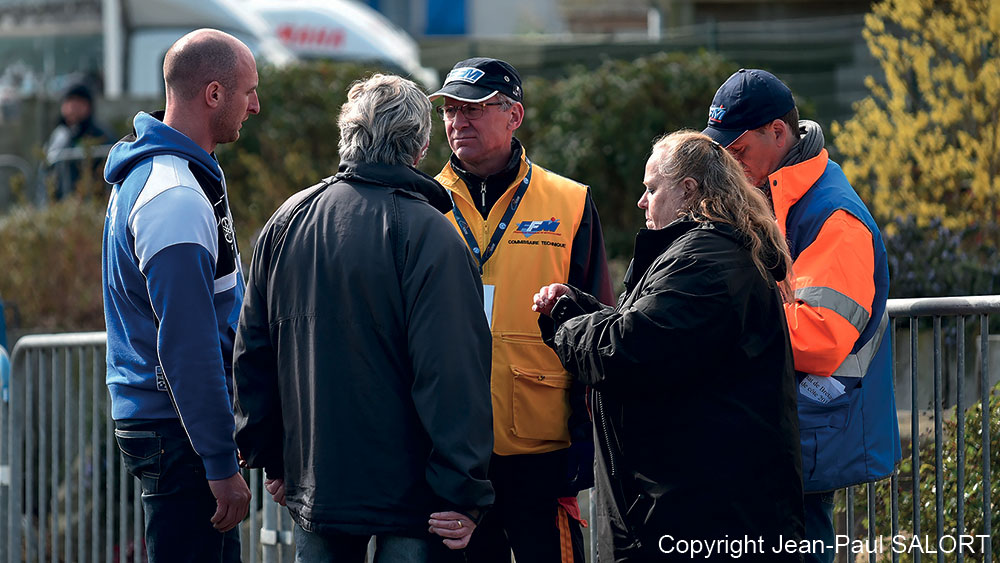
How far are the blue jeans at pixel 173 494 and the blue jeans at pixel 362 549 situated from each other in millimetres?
370

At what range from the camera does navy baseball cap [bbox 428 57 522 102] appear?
13.4ft

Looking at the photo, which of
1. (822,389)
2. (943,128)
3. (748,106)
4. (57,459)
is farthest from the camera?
(943,128)

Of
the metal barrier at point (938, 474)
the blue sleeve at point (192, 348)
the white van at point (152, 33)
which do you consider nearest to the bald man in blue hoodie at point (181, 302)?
the blue sleeve at point (192, 348)

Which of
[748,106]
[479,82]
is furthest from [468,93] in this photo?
[748,106]

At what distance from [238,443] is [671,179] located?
1.44 meters

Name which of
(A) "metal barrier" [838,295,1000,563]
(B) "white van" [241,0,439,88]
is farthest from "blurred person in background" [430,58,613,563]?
(B) "white van" [241,0,439,88]

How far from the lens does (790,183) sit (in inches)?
141

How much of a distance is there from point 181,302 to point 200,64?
0.78 m

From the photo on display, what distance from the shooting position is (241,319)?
343 centimetres

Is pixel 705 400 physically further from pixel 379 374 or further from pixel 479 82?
pixel 479 82

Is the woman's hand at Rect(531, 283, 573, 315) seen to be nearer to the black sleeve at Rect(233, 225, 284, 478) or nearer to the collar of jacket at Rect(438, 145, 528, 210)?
the collar of jacket at Rect(438, 145, 528, 210)

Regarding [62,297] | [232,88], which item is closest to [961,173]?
[232,88]

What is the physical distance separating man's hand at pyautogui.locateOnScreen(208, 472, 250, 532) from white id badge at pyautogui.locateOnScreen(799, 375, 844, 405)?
168 centimetres

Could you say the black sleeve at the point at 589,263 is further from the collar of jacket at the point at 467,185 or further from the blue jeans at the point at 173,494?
the blue jeans at the point at 173,494
